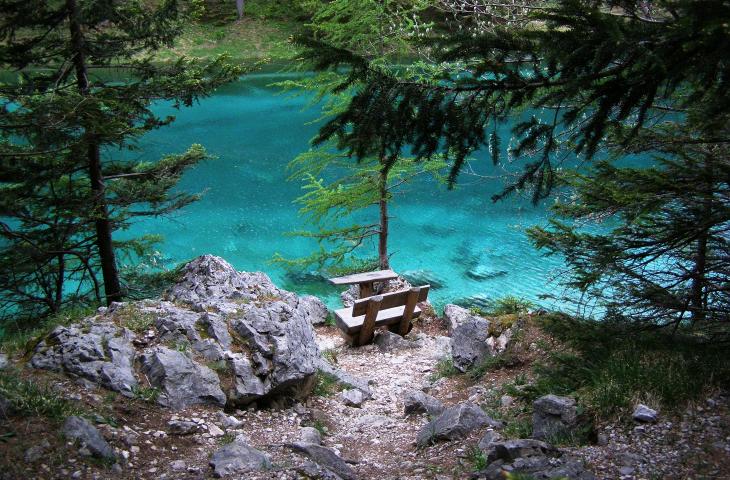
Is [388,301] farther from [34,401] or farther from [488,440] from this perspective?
[34,401]

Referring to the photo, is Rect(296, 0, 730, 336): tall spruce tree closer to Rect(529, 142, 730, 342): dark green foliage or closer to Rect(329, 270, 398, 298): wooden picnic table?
Rect(529, 142, 730, 342): dark green foliage

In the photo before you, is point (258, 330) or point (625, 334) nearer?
point (625, 334)

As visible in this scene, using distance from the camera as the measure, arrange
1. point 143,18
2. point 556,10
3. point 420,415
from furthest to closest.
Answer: point 143,18
point 420,415
point 556,10

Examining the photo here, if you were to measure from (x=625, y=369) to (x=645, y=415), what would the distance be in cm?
63

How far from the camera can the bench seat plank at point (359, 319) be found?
34.4 feet

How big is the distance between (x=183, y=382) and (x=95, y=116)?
3.52 meters

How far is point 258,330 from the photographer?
276 inches

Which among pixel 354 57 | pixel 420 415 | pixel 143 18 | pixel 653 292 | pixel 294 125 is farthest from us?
pixel 294 125

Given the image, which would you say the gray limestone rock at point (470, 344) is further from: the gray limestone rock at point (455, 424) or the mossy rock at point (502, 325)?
the gray limestone rock at point (455, 424)

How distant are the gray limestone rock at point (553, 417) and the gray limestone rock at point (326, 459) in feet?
5.33

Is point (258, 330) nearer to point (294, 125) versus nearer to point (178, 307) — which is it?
point (178, 307)

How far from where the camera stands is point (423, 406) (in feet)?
23.2

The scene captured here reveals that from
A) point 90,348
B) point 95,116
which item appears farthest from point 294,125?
point 90,348

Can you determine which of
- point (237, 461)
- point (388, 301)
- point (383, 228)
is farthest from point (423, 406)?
point (383, 228)
